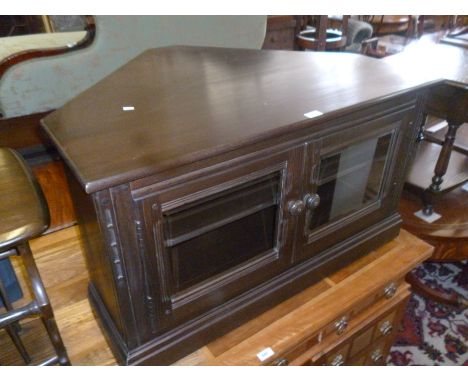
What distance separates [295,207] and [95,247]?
398 mm

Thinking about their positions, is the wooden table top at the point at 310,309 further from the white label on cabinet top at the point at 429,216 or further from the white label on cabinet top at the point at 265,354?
the white label on cabinet top at the point at 429,216

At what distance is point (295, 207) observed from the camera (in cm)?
82

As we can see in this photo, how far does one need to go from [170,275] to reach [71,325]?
35cm

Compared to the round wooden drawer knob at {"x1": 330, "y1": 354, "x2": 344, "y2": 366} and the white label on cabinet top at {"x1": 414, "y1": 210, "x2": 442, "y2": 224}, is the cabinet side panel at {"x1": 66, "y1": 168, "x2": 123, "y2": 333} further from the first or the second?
the white label on cabinet top at {"x1": 414, "y1": 210, "x2": 442, "y2": 224}

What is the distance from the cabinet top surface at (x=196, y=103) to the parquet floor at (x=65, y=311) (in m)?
0.48

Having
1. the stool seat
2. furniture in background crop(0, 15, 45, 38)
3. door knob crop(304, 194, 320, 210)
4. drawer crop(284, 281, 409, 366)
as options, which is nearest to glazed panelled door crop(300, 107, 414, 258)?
door knob crop(304, 194, 320, 210)

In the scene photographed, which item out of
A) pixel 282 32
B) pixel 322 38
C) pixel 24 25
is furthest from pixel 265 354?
pixel 24 25

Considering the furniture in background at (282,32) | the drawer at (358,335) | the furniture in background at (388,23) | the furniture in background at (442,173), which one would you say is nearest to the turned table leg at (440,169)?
the furniture in background at (442,173)

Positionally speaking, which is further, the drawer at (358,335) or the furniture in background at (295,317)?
the drawer at (358,335)

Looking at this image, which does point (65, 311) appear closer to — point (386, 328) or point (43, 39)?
point (386, 328)

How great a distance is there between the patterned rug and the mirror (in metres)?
1.62

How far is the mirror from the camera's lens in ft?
4.25

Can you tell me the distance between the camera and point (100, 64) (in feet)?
4.62

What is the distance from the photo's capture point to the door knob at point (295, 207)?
0.82 metres
